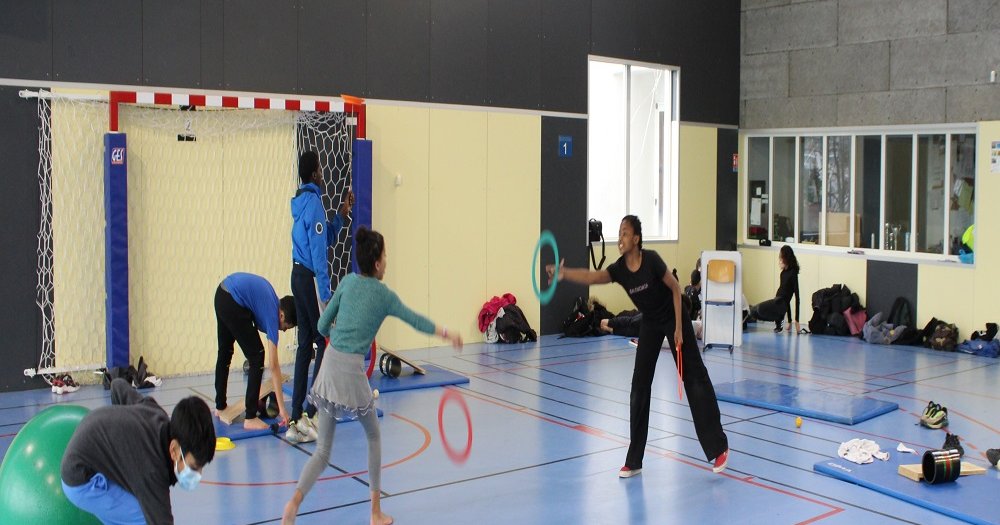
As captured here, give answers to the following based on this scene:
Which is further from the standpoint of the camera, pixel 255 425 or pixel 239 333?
pixel 255 425

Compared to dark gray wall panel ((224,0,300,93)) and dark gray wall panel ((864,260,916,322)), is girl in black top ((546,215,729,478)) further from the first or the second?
dark gray wall panel ((864,260,916,322))

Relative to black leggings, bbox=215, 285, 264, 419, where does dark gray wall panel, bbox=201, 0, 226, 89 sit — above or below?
above

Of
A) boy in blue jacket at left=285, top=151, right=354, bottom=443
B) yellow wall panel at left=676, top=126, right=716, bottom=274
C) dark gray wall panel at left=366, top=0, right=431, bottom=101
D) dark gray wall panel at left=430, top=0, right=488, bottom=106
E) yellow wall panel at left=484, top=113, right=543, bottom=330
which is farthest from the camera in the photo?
yellow wall panel at left=676, top=126, right=716, bottom=274

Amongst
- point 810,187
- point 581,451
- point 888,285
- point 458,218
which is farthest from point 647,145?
point 581,451

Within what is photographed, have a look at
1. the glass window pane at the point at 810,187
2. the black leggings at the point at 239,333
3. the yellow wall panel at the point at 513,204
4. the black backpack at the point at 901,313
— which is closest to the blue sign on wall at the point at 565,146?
the yellow wall panel at the point at 513,204

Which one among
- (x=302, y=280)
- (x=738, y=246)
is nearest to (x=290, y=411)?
(x=302, y=280)

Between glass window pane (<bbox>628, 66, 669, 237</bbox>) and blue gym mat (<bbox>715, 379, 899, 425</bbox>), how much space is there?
20.3ft

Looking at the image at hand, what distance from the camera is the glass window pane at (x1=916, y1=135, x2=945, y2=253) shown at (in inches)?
546

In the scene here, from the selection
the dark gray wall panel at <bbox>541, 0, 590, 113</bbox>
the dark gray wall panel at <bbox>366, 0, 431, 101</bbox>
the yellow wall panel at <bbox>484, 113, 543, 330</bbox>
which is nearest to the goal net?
the dark gray wall panel at <bbox>366, 0, 431, 101</bbox>

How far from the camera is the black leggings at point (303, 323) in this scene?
783 centimetres

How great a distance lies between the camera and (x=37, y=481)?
175 inches

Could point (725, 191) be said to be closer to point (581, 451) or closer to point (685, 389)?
point (581, 451)

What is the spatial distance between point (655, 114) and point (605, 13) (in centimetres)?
209

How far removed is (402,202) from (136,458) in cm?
891
